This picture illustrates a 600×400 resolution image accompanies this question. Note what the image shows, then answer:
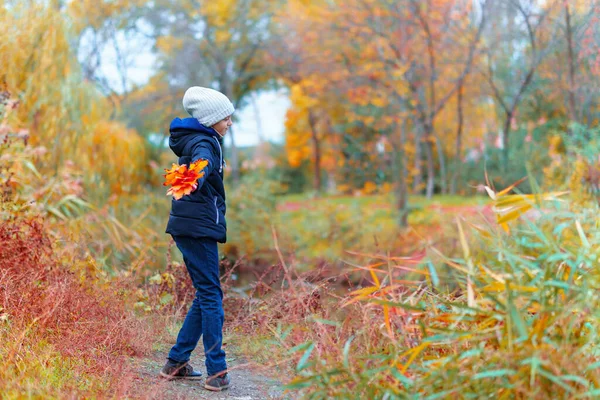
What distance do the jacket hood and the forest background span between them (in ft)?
2.21

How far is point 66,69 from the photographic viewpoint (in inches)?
393

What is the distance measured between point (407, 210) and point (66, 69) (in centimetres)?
939

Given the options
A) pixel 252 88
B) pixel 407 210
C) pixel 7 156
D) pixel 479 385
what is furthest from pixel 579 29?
pixel 252 88

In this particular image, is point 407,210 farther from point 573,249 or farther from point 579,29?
point 573,249

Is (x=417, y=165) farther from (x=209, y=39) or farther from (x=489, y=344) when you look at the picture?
(x=489, y=344)

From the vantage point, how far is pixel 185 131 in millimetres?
4020

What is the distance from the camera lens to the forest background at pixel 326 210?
3107 millimetres

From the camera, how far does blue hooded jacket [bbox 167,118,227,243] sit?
3863mm

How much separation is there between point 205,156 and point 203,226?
38cm

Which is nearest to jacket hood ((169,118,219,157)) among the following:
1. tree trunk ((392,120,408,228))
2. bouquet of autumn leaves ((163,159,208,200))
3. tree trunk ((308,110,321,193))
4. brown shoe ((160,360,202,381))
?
bouquet of autumn leaves ((163,159,208,200))

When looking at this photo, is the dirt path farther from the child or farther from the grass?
the grass

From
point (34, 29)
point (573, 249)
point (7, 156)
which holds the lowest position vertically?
point (573, 249)

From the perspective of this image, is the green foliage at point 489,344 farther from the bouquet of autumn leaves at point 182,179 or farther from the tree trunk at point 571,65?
the tree trunk at point 571,65

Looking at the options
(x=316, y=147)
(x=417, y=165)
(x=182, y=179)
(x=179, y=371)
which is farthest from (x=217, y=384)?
(x=316, y=147)
